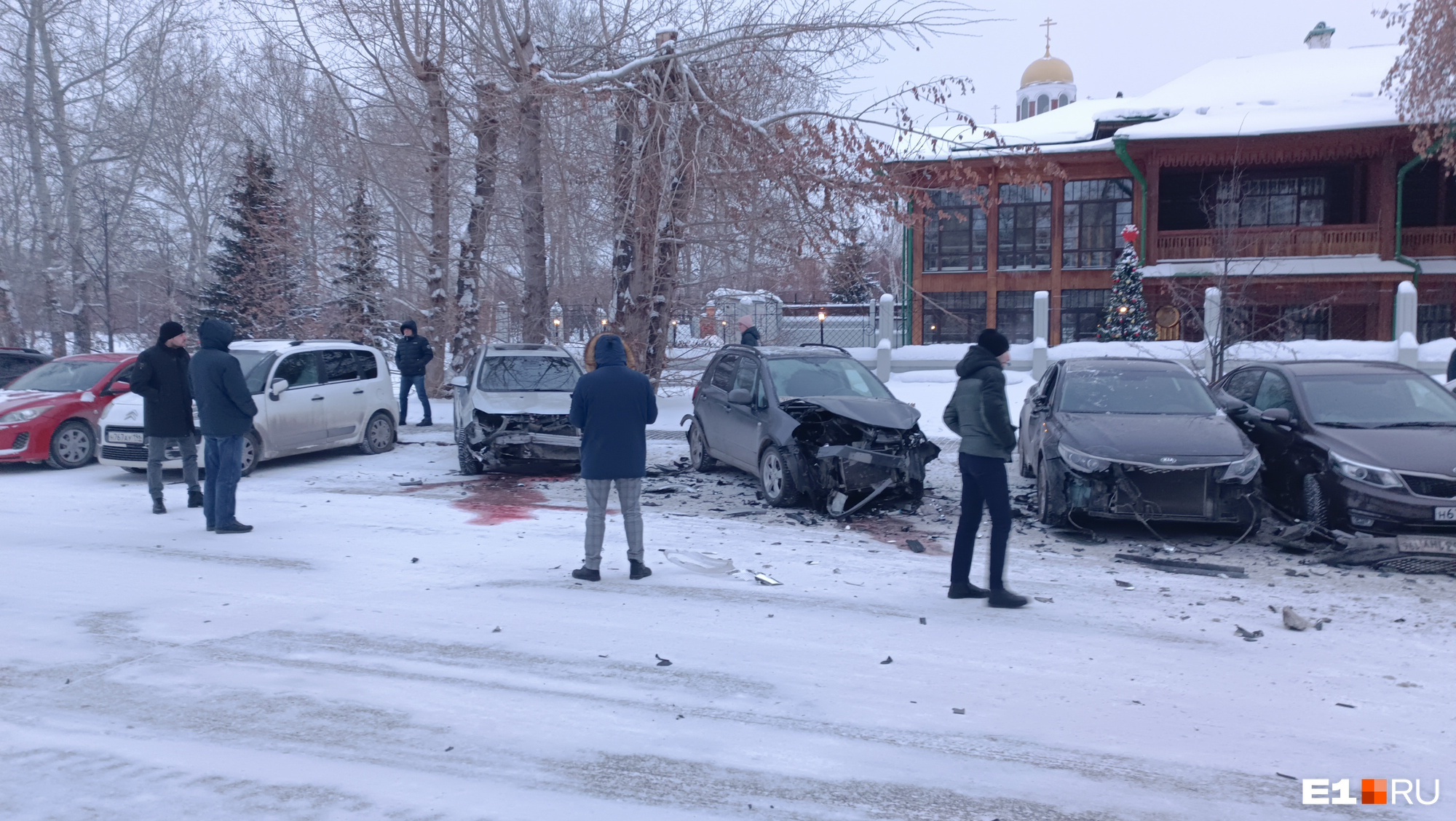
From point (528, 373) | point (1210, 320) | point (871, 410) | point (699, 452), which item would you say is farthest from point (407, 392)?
point (1210, 320)

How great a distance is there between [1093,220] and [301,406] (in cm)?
2610

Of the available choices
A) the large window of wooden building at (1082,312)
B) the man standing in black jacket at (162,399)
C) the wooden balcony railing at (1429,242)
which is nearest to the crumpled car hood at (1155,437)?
the man standing in black jacket at (162,399)

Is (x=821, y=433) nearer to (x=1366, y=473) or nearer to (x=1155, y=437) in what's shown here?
(x=1155, y=437)

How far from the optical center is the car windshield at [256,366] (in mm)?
12016

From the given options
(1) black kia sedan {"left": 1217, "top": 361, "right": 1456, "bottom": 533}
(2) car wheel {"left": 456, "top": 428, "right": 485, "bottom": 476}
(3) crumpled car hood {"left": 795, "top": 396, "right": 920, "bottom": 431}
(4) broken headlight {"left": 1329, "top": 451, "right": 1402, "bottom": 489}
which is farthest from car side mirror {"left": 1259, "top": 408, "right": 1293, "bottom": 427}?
(2) car wheel {"left": 456, "top": 428, "right": 485, "bottom": 476}

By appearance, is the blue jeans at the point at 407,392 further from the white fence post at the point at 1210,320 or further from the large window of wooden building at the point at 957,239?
the large window of wooden building at the point at 957,239

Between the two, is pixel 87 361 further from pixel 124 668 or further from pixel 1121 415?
pixel 1121 415

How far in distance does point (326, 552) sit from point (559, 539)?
1893 mm

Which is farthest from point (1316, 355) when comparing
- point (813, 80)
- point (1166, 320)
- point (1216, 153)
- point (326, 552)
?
point (326, 552)

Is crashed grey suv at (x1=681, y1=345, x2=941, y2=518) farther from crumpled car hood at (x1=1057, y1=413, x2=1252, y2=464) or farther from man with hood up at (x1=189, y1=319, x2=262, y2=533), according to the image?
man with hood up at (x1=189, y1=319, x2=262, y2=533)

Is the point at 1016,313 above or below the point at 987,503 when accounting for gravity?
above

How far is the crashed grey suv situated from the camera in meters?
9.46

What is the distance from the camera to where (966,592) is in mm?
6668

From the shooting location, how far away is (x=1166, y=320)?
1017 inches
